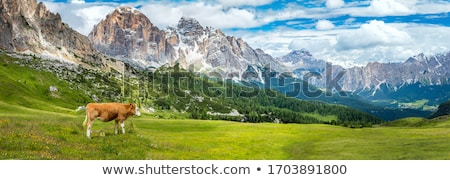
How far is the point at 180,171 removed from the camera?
34188mm

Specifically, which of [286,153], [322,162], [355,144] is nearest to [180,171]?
[322,162]

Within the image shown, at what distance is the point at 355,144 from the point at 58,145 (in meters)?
34.2

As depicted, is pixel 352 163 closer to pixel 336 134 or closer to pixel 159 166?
pixel 159 166

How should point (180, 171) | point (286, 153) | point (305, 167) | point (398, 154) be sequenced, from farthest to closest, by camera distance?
point (286, 153) → point (398, 154) → point (305, 167) → point (180, 171)

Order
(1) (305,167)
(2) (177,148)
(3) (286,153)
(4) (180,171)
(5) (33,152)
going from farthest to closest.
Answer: (3) (286,153)
(2) (177,148)
(1) (305,167)
(4) (180,171)
(5) (33,152)

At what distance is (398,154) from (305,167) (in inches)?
450

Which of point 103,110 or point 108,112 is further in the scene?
point 108,112

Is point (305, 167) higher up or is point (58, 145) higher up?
point (58, 145)

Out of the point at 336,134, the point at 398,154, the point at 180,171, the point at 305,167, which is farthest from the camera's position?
the point at 336,134

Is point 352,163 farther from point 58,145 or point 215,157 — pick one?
point 58,145

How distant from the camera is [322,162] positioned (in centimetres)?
3869

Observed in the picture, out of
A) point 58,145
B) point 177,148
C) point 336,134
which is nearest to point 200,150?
point 177,148

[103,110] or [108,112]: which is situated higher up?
[103,110]

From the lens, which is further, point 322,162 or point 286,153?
point 286,153
